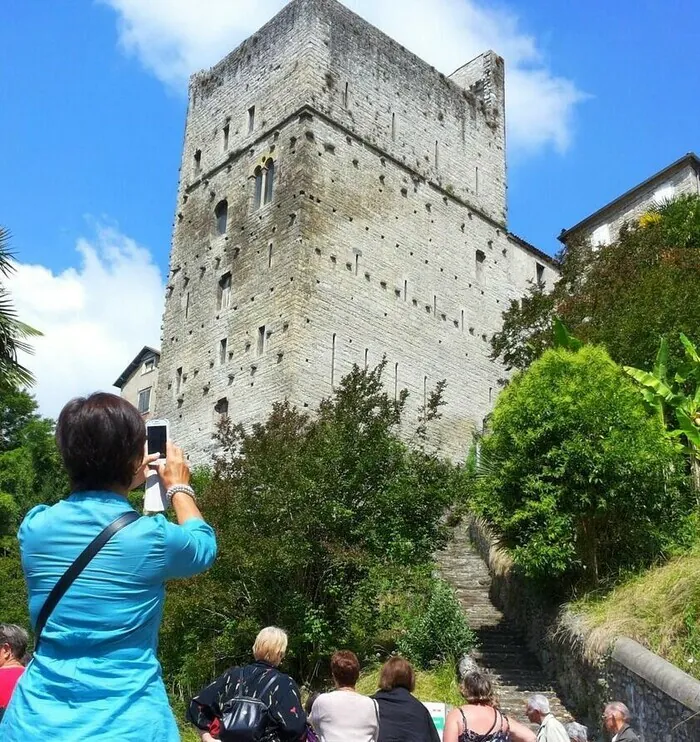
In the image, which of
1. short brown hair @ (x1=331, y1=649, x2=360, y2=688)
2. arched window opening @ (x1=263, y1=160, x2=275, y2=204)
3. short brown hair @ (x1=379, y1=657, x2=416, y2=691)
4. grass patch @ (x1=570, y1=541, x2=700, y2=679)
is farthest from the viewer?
arched window opening @ (x1=263, y1=160, x2=275, y2=204)

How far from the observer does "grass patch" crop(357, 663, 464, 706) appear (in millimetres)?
12188

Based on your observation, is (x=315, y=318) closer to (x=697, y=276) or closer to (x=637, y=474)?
(x=697, y=276)

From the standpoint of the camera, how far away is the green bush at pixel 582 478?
13000 mm

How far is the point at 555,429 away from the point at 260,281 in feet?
59.5

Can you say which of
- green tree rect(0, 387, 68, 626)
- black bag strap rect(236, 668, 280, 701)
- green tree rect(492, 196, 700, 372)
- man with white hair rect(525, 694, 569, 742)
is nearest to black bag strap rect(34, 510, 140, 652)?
black bag strap rect(236, 668, 280, 701)

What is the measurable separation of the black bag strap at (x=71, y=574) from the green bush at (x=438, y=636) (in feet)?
37.9

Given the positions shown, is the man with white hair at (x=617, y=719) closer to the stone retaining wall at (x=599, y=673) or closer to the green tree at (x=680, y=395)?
the stone retaining wall at (x=599, y=673)

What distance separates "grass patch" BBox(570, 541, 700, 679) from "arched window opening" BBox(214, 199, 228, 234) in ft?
77.8

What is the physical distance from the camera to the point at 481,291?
3481 centimetres

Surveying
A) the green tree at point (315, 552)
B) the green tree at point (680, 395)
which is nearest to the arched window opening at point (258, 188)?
the green tree at point (315, 552)

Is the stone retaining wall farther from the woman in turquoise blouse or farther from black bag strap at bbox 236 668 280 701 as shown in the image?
the woman in turquoise blouse

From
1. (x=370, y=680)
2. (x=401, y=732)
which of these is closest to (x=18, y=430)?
(x=370, y=680)

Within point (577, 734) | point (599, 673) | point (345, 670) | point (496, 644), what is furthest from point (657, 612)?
point (345, 670)

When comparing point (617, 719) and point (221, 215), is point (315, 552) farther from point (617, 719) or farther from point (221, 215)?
point (221, 215)
